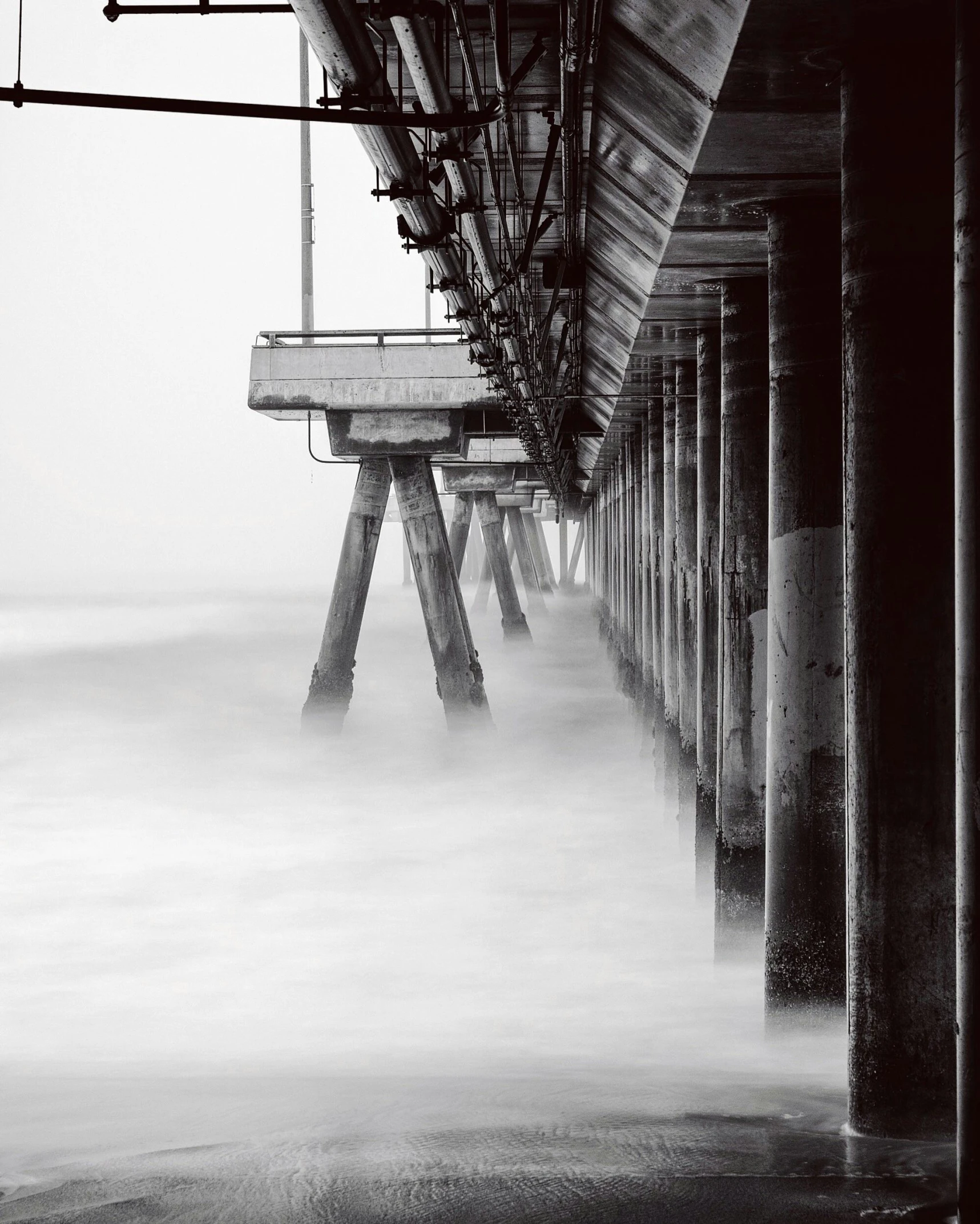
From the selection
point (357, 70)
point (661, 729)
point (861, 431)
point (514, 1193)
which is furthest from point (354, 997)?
point (661, 729)

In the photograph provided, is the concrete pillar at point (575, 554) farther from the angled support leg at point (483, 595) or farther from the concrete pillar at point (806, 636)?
the concrete pillar at point (806, 636)

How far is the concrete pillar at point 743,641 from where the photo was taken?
23.2ft

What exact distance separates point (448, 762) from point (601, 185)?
9.37m

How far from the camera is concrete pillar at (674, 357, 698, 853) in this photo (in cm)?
1050

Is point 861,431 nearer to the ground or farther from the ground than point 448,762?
farther from the ground

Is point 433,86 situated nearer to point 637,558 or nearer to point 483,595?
point 637,558

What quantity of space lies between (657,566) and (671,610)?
2.52m

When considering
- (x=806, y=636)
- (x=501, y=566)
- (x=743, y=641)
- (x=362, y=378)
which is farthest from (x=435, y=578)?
(x=501, y=566)

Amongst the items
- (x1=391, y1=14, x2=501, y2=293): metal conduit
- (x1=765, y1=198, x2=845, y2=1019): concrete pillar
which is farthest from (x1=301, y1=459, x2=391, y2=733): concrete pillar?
(x1=765, y1=198, x2=845, y2=1019): concrete pillar

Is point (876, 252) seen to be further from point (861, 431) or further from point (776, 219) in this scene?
point (776, 219)

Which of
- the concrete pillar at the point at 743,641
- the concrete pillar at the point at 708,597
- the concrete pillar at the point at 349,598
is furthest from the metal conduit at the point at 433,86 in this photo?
the concrete pillar at the point at 349,598

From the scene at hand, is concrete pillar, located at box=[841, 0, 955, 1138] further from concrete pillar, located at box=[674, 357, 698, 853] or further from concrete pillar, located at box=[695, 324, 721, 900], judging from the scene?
concrete pillar, located at box=[674, 357, 698, 853]

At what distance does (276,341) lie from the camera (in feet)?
47.6

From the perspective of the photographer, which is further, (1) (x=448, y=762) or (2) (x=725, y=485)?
(1) (x=448, y=762)
